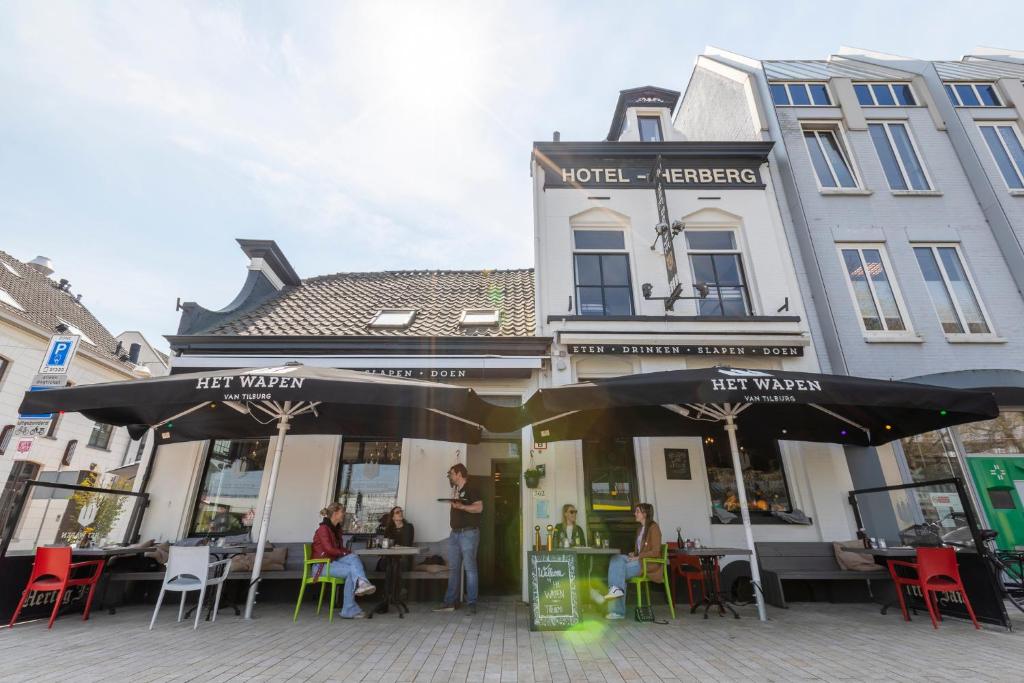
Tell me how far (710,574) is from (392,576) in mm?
4768

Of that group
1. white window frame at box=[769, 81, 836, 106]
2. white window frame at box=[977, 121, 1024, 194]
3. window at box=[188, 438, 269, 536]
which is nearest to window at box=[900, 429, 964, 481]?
white window frame at box=[977, 121, 1024, 194]

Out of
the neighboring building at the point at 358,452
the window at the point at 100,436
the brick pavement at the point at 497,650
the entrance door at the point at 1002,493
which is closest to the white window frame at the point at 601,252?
the neighboring building at the point at 358,452

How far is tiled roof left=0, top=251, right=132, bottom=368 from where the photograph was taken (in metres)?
16.4

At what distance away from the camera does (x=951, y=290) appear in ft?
30.9

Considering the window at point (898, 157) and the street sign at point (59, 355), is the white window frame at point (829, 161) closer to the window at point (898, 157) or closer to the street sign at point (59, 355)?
the window at point (898, 157)

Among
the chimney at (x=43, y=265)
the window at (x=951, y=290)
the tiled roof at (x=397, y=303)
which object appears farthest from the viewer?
the chimney at (x=43, y=265)

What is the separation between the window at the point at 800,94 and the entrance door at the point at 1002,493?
953cm

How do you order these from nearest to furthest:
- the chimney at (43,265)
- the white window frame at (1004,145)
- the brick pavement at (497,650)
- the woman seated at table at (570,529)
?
the brick pavement at (497,650)
the woman seated at table at (570,529)
the white window frame at (1004,145)
the chimney at (43,265)

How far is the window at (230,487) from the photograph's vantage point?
7.96m

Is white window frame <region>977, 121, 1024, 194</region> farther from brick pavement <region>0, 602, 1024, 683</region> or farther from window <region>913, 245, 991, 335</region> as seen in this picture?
brick pavement <region>0, 602, 1024, 683</region>

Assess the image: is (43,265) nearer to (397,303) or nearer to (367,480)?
(397,303)

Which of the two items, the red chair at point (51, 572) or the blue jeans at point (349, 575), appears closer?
the red chair at point (51, 572)

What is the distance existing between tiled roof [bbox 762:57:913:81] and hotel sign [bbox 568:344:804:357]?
852cm

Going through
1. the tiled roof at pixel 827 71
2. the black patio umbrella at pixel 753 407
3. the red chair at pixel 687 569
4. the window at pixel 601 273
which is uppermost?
the tiled roof at pixel 827 71
